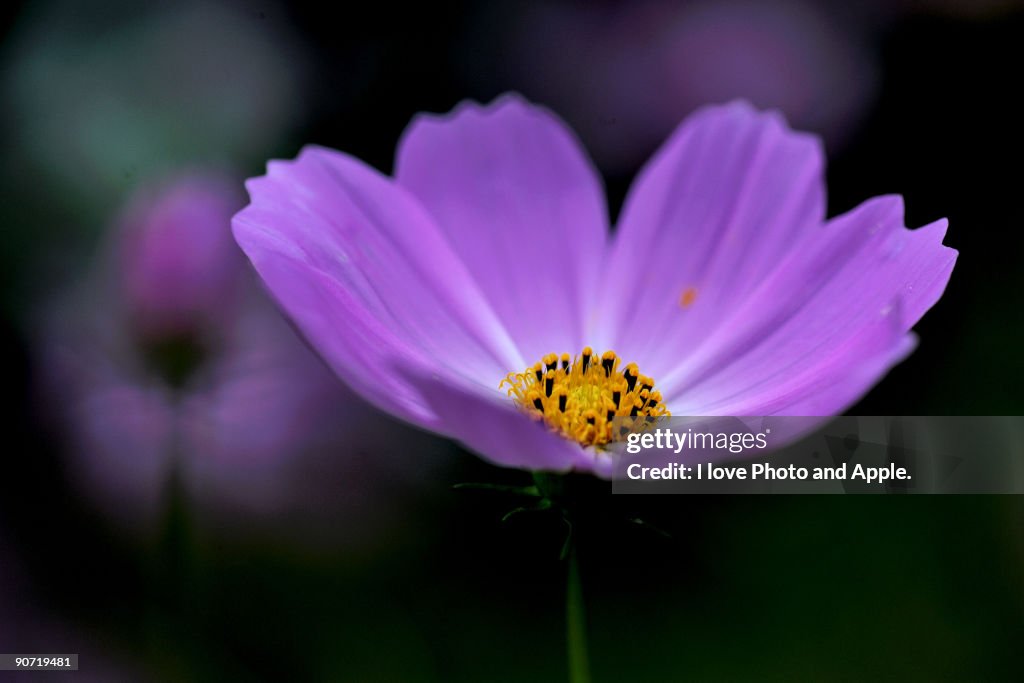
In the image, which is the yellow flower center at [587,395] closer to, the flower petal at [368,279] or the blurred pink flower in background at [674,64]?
the flower petal at [368,279]

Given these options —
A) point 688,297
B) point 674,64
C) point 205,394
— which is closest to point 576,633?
point 688,297

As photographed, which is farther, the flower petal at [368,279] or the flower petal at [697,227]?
the flower petal at [697,227]

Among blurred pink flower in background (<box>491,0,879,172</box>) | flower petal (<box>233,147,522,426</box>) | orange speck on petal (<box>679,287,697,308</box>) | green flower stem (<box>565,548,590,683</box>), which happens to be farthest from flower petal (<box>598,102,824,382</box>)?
blurred pink flower in background (<box>491,0,879,172</box>)

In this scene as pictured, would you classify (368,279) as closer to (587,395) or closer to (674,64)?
(587,395)

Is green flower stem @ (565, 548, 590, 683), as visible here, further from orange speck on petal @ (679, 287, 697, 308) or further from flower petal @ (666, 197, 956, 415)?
orange speck on petal @ (679, 287, 697, 308)

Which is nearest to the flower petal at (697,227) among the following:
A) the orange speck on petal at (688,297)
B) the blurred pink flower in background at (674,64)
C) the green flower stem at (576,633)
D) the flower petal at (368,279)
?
the orange speck on petal at (688,297)

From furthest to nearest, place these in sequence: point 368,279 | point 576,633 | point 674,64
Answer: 1. point 674,64
2. point 368,279
3. point 576,633

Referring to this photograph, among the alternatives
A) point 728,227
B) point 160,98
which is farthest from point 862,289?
point 160,98
